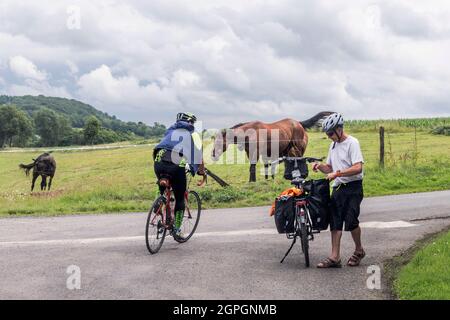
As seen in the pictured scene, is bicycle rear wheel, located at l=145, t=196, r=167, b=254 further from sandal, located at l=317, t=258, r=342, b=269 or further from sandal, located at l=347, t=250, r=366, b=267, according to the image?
sandal, located at l=347, t=250, r=366, b=267

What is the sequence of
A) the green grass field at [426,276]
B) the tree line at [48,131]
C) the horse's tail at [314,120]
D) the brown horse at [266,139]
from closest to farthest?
the green grass field at [426,276] < the brown horse at [266,139] < the horse's tail at [314,120] < the tree line at [48,131]

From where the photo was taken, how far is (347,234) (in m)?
9.83

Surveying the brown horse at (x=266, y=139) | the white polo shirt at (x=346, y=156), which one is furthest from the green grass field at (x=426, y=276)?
the brown horse at (x=266, y=139)

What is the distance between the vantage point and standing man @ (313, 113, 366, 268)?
279 inches

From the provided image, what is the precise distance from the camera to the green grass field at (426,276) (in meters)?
6.00

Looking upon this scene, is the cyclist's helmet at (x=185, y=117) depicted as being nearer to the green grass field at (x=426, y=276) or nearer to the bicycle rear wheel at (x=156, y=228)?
the bicycle rear wheel at (x=156, y=228)

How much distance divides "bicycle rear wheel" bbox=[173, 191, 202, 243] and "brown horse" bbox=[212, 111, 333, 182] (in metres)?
10.3

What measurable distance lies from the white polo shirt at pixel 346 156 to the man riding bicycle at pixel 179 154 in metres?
2.31

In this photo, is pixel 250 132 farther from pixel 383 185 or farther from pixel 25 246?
pixel 25 246

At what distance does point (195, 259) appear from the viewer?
7973 millimetres

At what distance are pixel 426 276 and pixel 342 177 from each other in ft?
5.39

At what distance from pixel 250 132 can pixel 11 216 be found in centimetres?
1005

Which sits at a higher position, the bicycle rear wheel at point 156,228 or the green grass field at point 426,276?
the bicycle rear wheel at point 156,228
